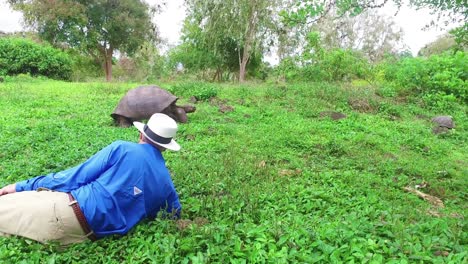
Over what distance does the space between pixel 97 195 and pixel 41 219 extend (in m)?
0.43

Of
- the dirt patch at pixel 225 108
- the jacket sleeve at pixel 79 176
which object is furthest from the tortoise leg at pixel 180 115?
the jacket sleeve at pixel 79 176

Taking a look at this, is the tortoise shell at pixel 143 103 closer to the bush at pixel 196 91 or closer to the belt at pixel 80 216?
the bush at pixel 196 91

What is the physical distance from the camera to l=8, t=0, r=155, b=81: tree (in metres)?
17.7

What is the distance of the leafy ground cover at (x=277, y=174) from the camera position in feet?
9.43

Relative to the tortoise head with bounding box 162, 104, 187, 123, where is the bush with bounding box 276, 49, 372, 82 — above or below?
above

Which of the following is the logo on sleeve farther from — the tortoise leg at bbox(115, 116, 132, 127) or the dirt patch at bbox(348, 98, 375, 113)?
the dirt patch at bbox(348, 98, 375, 113)

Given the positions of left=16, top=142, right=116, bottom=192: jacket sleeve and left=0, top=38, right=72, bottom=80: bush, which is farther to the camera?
left=0, top=38, right=72, bottom=80: bush

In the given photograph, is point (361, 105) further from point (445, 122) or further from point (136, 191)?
point (136, 191)

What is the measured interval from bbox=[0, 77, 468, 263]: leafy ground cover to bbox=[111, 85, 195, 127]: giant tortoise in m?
0.31

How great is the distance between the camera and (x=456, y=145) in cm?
766

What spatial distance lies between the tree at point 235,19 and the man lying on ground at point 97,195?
45.0 ft

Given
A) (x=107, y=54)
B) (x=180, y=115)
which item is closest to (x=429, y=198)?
(x=180, y=115)

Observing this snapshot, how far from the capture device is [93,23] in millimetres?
19281

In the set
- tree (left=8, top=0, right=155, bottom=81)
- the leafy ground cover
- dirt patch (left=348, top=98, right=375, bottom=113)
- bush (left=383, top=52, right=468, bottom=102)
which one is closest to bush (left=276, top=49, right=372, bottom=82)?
bush (left=383, top=52, right=468, bottom=102)
